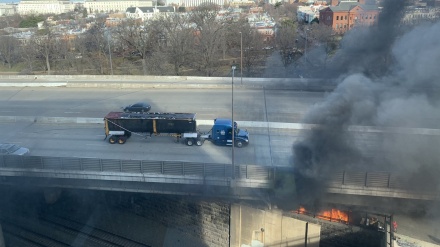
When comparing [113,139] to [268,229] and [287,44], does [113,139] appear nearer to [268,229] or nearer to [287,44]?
[268,229]

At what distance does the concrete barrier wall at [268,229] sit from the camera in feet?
43.0

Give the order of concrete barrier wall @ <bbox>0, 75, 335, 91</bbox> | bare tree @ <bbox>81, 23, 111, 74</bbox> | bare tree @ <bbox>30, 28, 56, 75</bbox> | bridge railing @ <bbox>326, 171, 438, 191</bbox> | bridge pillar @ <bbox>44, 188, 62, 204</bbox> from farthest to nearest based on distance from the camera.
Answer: bare tree @ <bbox>30, 28, 56, 75</bbox>, bare tree @ <bbox>81, 23, 111, 74</bbox>, concrete barrier wall @ <bbox>0, 75, 335, 91</bbox>, bridge pillar @ <bbox>44, 188, 62, 204</bbox>, bridge railing @ <bbox>326, 171, 438, 191</bbox>

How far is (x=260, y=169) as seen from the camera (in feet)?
38.7

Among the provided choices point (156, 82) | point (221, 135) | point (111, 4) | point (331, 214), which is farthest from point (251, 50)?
point (111, 4)

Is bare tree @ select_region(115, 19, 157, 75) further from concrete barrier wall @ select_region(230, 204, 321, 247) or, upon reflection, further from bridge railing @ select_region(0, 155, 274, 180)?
concrete barrier wall @ select_region(230, 204, 321, 247)

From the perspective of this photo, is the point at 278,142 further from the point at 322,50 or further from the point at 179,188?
the point at 322,50

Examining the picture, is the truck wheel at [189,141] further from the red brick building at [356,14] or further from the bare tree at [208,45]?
the bare tree at [208,45]

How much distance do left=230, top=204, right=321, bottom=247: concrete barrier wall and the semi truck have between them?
294 centimetres

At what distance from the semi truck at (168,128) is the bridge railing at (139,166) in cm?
317

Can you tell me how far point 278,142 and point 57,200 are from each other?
30.5 ft

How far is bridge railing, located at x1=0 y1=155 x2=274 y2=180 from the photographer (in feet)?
39.1

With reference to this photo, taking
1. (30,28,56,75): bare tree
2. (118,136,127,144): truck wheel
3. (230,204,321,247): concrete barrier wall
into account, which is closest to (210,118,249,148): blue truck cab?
(230,204,321,247): concrete barrier wall

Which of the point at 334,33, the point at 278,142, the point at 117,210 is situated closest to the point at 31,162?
the point at 117,210

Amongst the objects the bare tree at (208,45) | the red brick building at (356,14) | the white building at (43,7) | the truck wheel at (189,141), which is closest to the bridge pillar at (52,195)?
the truck wheel at (189,141)
